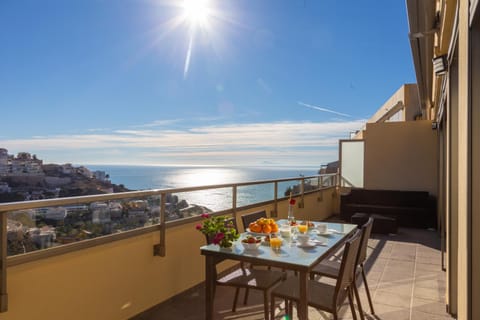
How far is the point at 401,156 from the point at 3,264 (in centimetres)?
810

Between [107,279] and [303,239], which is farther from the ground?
[303,239]

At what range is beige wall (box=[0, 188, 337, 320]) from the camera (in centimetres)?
202

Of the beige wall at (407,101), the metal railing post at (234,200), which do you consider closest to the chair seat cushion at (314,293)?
the metal railing post at (234,200)

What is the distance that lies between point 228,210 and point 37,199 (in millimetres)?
2294

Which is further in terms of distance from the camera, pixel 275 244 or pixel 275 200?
pixel 275 200

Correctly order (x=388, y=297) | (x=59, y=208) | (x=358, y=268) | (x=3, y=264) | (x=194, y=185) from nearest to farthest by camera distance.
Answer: (x=3, y=264), (x=59, y=208), (x=358, y=268), (x=388, y=297), (x=194, y=185)

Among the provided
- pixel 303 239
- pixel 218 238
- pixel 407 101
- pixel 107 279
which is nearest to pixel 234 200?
pixel 303 239

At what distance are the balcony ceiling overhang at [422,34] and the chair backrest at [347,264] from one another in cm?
232

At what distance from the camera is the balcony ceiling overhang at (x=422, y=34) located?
318 centimetres

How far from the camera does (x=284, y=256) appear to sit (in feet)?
7.36

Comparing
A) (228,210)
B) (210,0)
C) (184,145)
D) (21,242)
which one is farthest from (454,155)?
(184,145)

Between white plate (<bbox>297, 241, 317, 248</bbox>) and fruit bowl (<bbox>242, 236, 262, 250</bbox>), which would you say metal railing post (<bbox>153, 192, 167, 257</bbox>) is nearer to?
fruit bowl (<bbox>242, 236, 262, 250</bbox>)

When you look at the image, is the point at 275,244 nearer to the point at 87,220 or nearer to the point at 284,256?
the point at 284,256

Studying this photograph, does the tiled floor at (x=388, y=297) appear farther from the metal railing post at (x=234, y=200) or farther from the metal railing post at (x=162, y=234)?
the metal railing post at (x=234, y=200)
